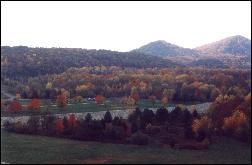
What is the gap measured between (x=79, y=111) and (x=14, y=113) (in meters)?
11.6

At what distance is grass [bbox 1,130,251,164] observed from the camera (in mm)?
41969

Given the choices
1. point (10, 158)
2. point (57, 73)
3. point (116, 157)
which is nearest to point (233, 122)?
point (116, 157)

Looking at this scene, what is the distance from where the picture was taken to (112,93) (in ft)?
298

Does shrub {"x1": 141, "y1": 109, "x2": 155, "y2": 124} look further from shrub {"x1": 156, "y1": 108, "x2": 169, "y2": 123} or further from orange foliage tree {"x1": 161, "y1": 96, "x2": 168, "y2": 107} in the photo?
orange foliage tree {"x1": 161, "y1": 96, "x2": 168, "y2": 107}

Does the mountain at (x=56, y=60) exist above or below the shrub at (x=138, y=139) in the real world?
above

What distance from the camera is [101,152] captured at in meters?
46.2

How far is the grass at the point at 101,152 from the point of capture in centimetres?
4197

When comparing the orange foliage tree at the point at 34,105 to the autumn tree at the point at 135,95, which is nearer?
the orange foliage tree at the point at 34,105

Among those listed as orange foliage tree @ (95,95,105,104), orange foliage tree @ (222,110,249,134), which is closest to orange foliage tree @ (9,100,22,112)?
orange foliage tree @ (95,95,105,104)

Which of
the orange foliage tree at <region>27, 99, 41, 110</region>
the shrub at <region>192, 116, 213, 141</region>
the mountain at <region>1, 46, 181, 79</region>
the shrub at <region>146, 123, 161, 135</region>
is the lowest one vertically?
the shrub at <region>146, 123, 161, 135</region>

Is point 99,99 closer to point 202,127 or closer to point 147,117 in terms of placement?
point 147,117

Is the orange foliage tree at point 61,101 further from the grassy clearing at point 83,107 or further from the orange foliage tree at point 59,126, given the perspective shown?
the orange foliage tree at point 59,126

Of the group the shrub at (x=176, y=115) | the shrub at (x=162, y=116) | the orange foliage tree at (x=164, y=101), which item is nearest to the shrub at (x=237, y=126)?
the shrub at (x=176, y=115)

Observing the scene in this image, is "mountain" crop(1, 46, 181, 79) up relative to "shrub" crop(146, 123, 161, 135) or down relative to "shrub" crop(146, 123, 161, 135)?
up
